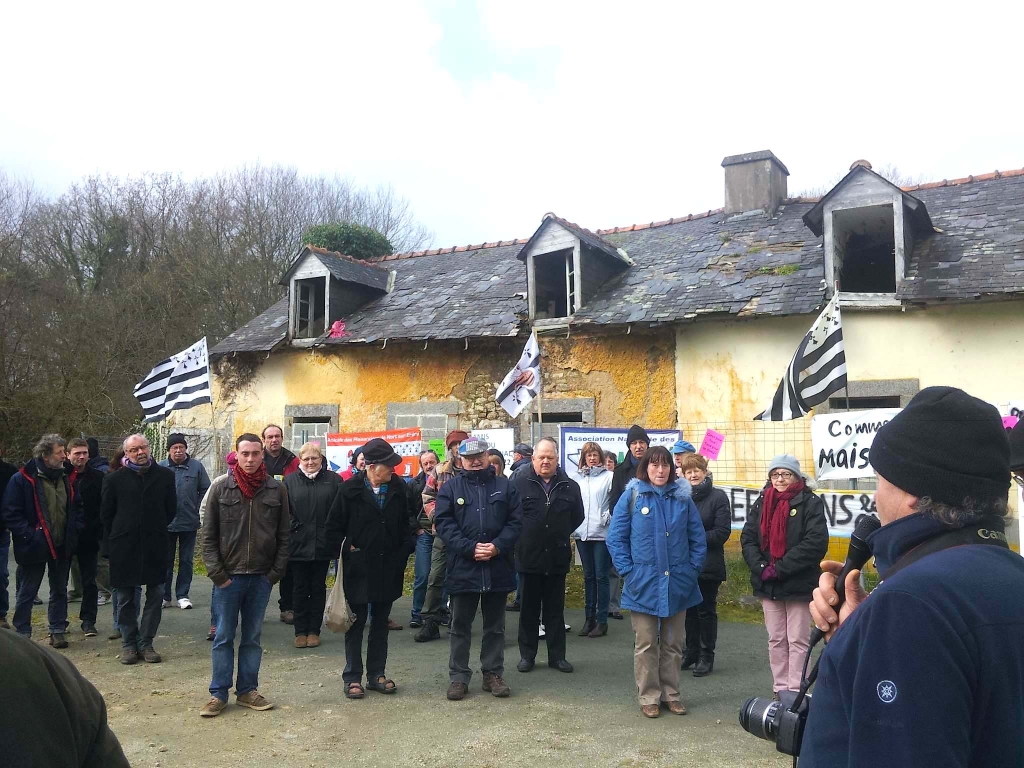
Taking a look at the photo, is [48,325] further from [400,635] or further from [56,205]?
[400,635]

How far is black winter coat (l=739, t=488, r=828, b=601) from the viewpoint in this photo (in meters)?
5.89

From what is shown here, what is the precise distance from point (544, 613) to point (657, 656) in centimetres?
157

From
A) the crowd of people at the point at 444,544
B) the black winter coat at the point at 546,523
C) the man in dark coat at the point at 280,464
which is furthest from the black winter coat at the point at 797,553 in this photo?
the man in dark coat at the point at 280,464

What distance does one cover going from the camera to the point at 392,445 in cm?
1295

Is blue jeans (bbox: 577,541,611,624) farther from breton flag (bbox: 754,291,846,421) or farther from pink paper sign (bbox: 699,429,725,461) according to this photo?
pink paper sign (bbox: 699,429,725,461)

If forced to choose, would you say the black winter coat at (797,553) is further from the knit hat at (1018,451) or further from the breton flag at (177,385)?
the breton flag at (177,385)

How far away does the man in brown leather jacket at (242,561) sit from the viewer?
5.97 metres

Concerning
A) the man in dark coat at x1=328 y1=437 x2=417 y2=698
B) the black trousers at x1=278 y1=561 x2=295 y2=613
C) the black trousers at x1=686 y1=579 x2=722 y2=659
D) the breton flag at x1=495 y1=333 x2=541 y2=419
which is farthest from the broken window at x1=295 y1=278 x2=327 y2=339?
the black trousers at x1=686 y1=579 x2=722 y2=659

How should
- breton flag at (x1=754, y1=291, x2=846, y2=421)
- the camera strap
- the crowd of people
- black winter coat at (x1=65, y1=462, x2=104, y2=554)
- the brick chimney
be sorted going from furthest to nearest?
1. the brick chimney
2. breton flag at (x1=754, y1=291, x2=846, y2=421)
3. black winter coat at (x1=65, y1=462, x2=104, y2=554)
4. the crowd of people
5. the camera strap

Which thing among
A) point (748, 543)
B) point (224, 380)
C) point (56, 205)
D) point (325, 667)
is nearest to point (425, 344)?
point (224, 380)

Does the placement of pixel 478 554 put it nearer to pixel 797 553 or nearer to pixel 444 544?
pixel 444 544

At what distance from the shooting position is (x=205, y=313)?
84.5ft

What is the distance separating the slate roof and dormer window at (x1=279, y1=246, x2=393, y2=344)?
0.94 feet

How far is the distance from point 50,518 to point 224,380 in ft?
29.5
